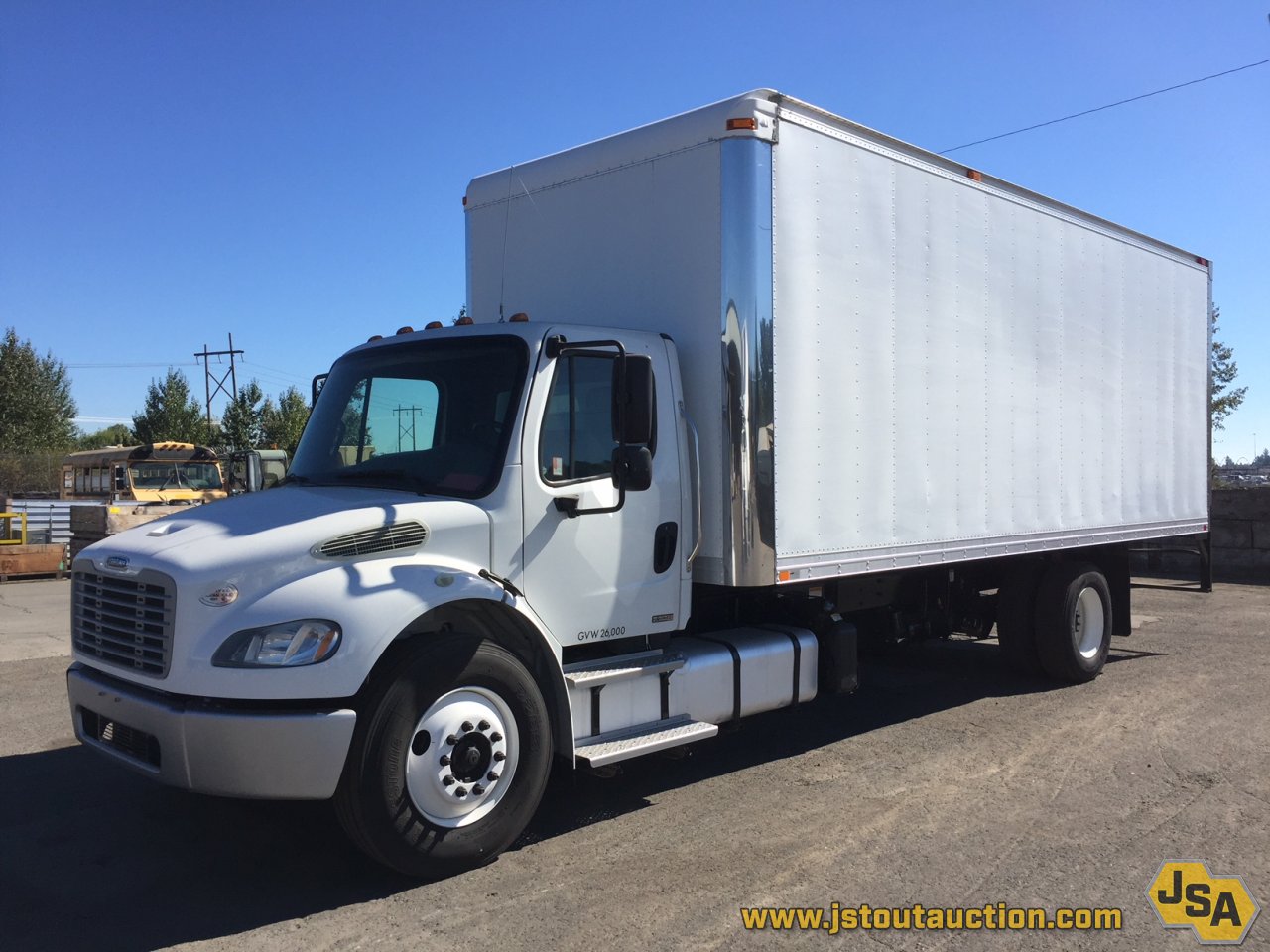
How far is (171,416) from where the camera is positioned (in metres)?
50.2

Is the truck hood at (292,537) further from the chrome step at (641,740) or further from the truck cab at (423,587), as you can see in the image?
the chrome step at (641,740)

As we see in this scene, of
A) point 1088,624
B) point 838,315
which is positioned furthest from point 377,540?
point 1088,624

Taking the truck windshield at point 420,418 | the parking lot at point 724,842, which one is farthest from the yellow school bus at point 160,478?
the truck windshield at point 420,418

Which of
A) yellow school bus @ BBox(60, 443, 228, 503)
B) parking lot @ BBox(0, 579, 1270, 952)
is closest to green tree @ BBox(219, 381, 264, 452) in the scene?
yellow school bus @ BBox(60, 443, 228, 503)

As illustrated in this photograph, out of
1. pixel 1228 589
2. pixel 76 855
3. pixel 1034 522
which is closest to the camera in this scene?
pixel 76 855

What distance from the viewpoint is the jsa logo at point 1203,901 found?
4.02 metres

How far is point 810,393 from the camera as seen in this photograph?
5883 millimetres

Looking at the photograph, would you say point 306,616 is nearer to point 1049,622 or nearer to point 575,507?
point 575,507

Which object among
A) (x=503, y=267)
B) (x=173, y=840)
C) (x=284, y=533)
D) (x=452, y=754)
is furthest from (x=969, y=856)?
(x=503, y=267)

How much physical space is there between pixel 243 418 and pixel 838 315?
163ft

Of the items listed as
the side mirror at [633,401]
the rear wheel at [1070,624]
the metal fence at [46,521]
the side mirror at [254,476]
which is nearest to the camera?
the side mirror at [633,401]

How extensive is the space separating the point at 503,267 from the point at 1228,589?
13687 mm

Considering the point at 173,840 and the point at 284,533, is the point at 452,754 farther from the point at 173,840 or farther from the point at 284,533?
the point at 173,840

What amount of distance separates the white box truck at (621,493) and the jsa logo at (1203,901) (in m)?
2.22
